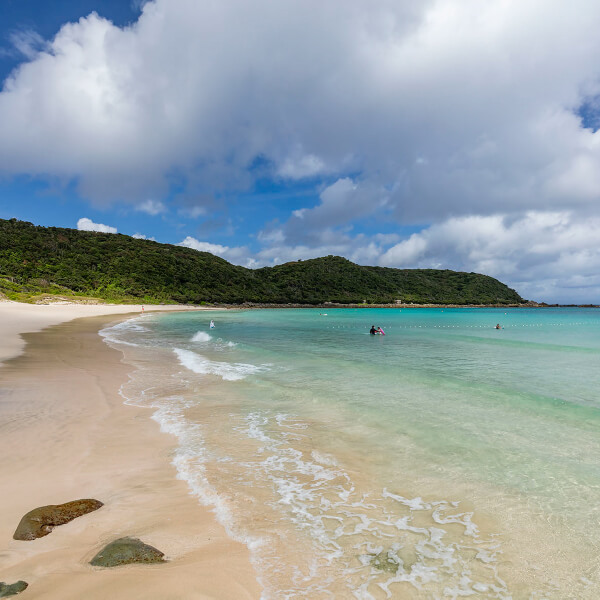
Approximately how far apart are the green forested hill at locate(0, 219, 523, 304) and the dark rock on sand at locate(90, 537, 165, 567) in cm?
6701

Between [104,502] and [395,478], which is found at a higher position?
[104,502]

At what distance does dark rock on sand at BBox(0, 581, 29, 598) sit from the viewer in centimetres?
333

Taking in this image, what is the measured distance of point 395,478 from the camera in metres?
6.39

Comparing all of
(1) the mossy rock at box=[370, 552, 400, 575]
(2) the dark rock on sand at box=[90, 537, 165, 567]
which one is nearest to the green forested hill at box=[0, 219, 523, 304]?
(2) the dark rock on sand at box=[90, 537, 165, 567]

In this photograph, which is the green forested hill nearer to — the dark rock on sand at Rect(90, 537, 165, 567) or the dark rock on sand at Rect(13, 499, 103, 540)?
the dark rock on sand at Rect(13, 499, 103, 540)

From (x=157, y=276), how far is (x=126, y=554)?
4334 inches

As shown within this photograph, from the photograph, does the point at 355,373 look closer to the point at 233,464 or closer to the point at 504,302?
the point at 233,464

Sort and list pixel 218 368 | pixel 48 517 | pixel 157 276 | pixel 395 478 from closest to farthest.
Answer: pixel 48 517 → pixel 395 478 → pixel 218 368 → pixel 157 276

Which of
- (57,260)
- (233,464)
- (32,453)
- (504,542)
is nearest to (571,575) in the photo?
(504,542)

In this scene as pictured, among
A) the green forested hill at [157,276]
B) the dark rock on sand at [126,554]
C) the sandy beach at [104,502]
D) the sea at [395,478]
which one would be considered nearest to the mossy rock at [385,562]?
the sea at [395,478]

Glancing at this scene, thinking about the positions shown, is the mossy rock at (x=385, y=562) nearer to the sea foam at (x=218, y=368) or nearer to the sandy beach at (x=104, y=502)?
the sandy beach at (x=104, y=502)

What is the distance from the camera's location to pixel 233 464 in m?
6.74

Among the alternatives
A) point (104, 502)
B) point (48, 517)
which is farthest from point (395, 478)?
point (48, 517)

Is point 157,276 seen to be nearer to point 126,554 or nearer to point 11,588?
point 126,554
